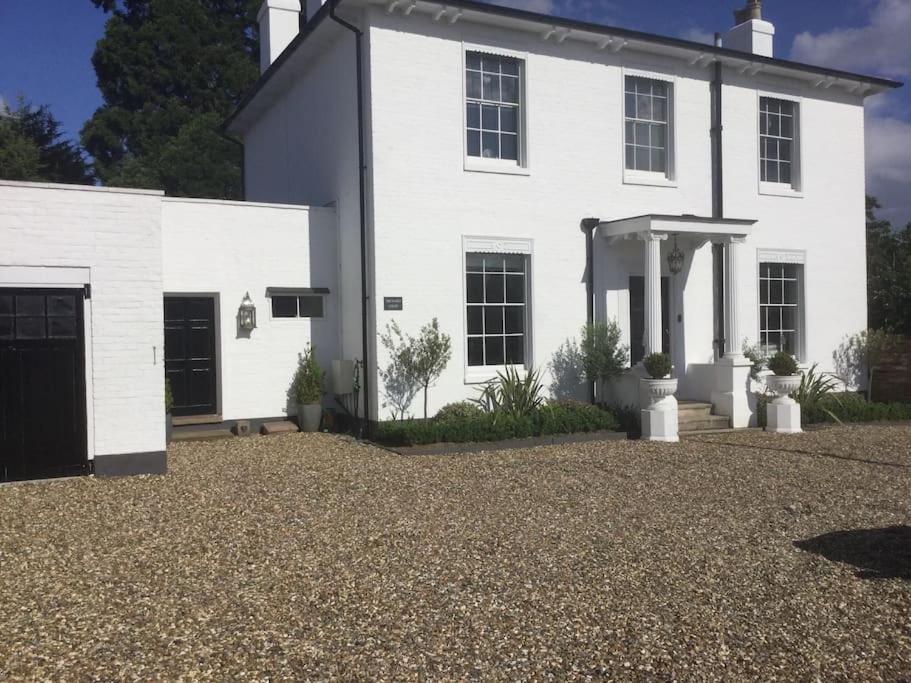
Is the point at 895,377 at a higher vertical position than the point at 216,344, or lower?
lower

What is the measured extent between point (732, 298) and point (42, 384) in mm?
10440

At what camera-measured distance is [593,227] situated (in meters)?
13.1

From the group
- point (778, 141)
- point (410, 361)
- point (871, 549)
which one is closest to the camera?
point (871, 549)

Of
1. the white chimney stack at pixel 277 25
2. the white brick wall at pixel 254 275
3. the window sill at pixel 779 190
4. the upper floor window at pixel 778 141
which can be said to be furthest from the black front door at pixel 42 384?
the upper floor window at pixel 778 141

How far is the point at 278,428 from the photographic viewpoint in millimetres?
12266

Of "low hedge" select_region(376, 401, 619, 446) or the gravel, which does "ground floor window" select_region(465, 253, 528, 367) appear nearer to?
"low hedge" select_region(376, 401, 619, 446)

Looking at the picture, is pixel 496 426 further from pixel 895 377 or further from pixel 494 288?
pixel 895 377

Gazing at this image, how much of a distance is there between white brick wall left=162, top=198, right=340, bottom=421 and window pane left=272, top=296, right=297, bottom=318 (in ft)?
0.34

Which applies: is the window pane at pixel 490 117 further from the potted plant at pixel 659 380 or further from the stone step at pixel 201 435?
the stone step at pixel 201 435

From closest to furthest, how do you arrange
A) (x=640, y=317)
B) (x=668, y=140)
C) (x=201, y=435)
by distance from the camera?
(x=201, y=435), (x=640, y=317), (x=668, y=140)

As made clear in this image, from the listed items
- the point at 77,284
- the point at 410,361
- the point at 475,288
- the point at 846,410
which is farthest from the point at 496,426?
the point at 846,410

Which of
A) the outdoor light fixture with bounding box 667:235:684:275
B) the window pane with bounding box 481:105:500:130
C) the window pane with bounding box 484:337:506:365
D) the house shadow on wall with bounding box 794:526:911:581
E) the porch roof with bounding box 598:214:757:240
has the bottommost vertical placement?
the house shadow on wall with bounding box 794:526:911:581

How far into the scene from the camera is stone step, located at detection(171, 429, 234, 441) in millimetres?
11766

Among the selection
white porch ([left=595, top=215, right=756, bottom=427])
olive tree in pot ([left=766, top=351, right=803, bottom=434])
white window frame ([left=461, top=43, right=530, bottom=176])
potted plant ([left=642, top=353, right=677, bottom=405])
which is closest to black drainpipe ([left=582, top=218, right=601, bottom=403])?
white porch ([left=595, top=215, right=756, bottom=427])
